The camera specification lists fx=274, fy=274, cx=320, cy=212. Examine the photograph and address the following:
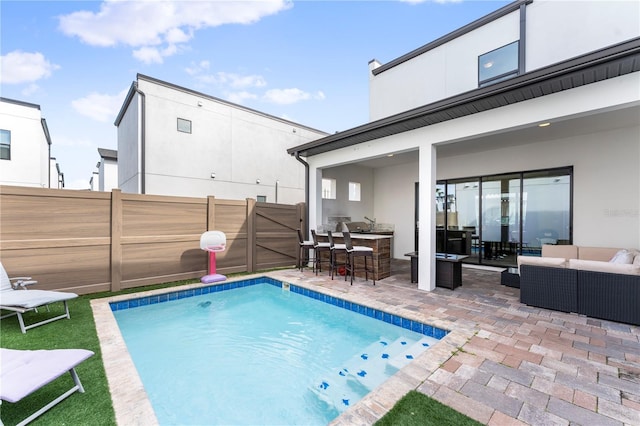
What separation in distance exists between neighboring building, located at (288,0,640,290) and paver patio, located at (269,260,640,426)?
1.61 metres

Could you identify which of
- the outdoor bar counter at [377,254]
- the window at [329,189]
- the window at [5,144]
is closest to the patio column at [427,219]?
the outdoor bar counter at [377,254]

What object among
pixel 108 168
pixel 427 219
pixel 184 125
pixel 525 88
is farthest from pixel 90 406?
pixel 108 168

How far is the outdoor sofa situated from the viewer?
3.69 m

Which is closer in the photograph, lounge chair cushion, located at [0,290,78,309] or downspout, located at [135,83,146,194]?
lounge chair cushion, located at [0,290,78,309]

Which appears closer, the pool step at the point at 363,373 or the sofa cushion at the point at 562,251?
the pool step at the point at 363,373

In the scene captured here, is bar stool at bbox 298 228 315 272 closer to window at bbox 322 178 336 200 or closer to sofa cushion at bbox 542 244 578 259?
window at bbox 322 178 336 200

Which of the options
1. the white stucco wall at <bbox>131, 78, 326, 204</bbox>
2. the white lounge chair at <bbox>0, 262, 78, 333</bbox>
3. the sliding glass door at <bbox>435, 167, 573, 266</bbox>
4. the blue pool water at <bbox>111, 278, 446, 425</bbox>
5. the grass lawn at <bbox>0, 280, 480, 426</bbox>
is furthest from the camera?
the white stucco wall at <bbox>131, 78, 326, 204</bbox>

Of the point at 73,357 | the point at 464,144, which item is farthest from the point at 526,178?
the point at 73,357

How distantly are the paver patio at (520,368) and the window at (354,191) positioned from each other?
20.2 feet

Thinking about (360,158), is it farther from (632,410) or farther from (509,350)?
(632,410)

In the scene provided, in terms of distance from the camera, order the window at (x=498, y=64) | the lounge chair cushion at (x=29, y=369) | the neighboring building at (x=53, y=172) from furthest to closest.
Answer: the neighboring building at (x=53, y=172), the window at (x=498, y=64), the lounge chair cushion at (x=29, y=369)

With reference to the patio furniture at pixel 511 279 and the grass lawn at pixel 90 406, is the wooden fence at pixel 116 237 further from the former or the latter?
the patio furniture at pixel 511 279

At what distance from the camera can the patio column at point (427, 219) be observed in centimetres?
534

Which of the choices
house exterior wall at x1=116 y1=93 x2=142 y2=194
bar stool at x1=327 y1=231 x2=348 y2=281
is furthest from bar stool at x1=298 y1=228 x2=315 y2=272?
house exterior wall at x1=116 y1=93 x2=142 y2=194
